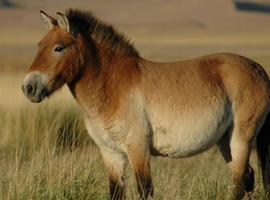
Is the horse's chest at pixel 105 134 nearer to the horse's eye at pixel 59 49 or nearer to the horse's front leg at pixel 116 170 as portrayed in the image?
the horse's front leg at pixel 116 170

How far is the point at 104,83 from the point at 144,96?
46 centimetres

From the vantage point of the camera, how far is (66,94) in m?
15.9

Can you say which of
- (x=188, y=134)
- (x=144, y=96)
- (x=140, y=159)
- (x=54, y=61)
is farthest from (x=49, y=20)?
(x=188, y=134)

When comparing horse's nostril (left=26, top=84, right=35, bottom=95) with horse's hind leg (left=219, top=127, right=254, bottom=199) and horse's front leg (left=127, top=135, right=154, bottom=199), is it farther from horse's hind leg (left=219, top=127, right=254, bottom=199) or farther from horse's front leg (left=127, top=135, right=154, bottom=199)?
horse's hind leg (left=219, top=127, right=254, bottom=199)

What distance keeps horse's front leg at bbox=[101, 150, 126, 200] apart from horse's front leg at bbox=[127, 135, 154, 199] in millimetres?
322

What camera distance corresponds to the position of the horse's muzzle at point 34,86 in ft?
23.0

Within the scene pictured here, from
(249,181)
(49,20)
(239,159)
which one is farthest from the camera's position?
(249,181)

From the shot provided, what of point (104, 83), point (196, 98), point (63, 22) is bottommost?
point (196, 98)

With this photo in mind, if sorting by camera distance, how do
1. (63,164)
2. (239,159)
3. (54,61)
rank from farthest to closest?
(63,164) < (239,159) < (54,61)

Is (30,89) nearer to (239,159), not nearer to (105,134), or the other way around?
(105,134)

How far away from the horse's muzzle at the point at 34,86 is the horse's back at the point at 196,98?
3.57ft

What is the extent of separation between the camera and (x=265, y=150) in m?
8.18

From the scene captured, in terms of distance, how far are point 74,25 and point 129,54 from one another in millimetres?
727

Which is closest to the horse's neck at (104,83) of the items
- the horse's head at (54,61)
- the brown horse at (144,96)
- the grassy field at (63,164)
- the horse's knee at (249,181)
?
the brown horse at (144,96)
